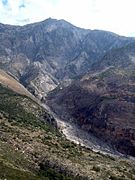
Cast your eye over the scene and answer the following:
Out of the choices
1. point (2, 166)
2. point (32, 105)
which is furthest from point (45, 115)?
point (2, 166)

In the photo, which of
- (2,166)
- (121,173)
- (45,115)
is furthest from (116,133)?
(2,166)

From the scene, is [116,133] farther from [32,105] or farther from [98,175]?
[98,175]

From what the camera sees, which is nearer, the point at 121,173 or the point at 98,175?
the point at 98,175

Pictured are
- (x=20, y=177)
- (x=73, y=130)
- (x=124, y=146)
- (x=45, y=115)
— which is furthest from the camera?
(x=73, y=130)

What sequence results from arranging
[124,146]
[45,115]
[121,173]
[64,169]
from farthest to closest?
[124,146] → [45,115] → [121,173] → [64,169]

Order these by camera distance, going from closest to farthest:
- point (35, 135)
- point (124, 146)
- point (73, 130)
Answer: point (35, 135)
point (124, 146)
point (73, 130)

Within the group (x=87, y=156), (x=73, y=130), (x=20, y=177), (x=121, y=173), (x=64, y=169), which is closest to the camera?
(x=20, y=177)

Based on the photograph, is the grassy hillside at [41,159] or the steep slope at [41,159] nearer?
the grassy hillside at [41,159]

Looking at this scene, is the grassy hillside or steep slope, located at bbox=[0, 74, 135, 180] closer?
the grassy hillside

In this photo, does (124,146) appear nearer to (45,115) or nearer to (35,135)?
(45,115)
